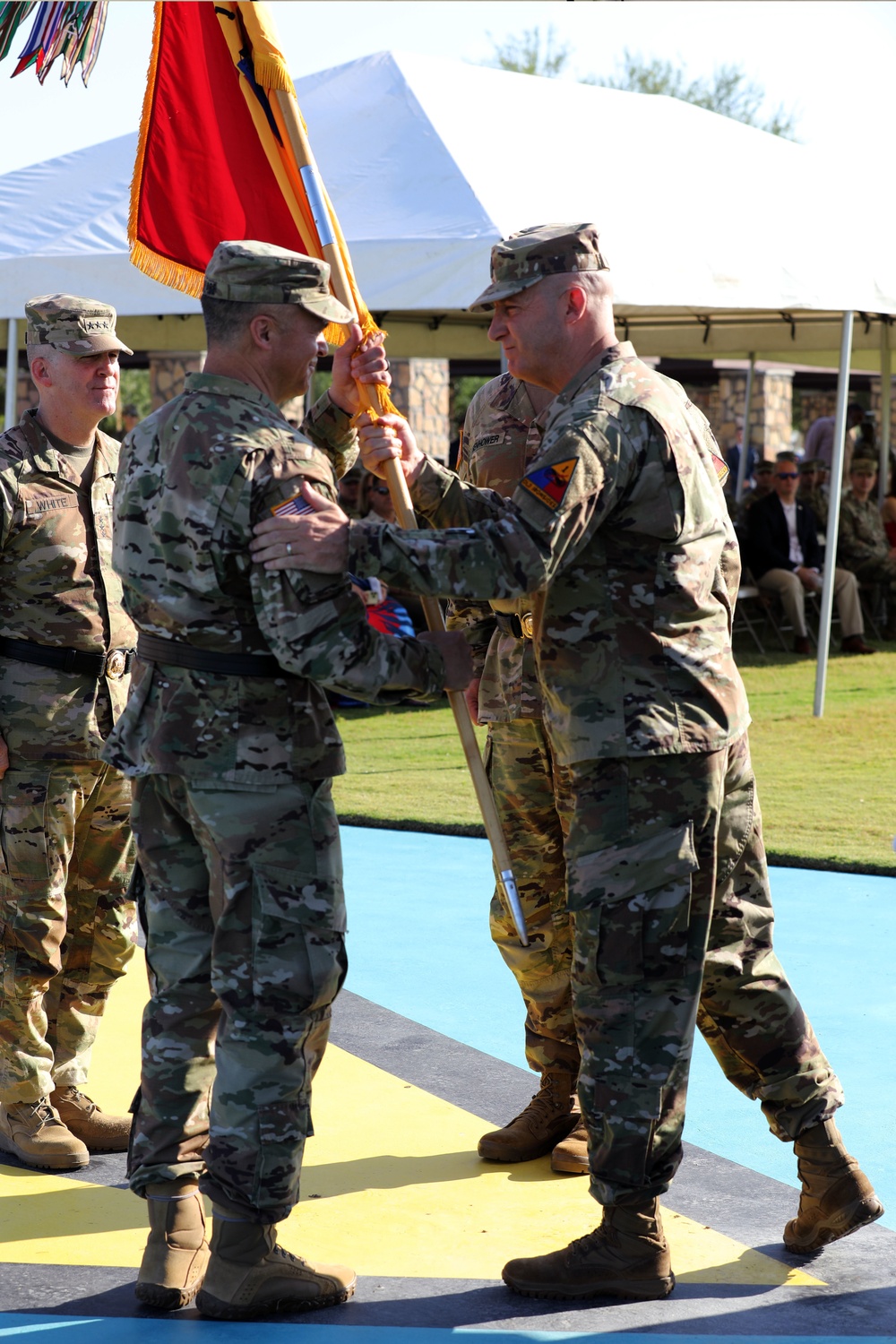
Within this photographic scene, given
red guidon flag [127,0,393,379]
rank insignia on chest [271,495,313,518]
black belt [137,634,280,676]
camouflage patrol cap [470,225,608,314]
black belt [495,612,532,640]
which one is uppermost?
red guidon flag [127,0,393,379]

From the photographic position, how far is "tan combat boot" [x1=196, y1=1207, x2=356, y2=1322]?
308 centimetres

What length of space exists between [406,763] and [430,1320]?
647cm

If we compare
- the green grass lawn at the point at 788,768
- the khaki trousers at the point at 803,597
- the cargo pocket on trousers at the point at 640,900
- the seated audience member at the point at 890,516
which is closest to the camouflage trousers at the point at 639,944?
the cargo pocket on trousers at the point at 640,900

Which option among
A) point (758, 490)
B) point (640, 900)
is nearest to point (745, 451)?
point (758, 490)

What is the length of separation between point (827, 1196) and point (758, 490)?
12525mm

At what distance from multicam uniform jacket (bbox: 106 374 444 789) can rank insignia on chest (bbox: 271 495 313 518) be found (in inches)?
0.5

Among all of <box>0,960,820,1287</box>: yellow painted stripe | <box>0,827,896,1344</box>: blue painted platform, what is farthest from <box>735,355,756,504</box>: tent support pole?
<box>0,960,820,1287</box>: yellow painted stripe

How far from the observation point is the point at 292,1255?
10.5 ft

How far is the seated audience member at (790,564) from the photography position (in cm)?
1362

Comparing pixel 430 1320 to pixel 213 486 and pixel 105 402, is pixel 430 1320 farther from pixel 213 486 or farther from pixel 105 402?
pixel 105 402

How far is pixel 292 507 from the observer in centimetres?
295

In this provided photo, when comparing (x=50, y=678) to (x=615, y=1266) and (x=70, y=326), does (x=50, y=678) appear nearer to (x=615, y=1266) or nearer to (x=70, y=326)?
(x=70, y=326)

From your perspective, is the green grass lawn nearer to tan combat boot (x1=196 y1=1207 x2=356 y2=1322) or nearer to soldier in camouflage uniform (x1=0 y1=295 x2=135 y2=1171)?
soldier in camouflage uniform (x1=0 y1=295 x2=135 y2=1171)

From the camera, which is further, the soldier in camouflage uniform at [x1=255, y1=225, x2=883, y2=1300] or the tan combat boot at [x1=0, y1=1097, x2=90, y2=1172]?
the tan combat boot at [x1=0, y1=1097, x2=90, y2=1172]
